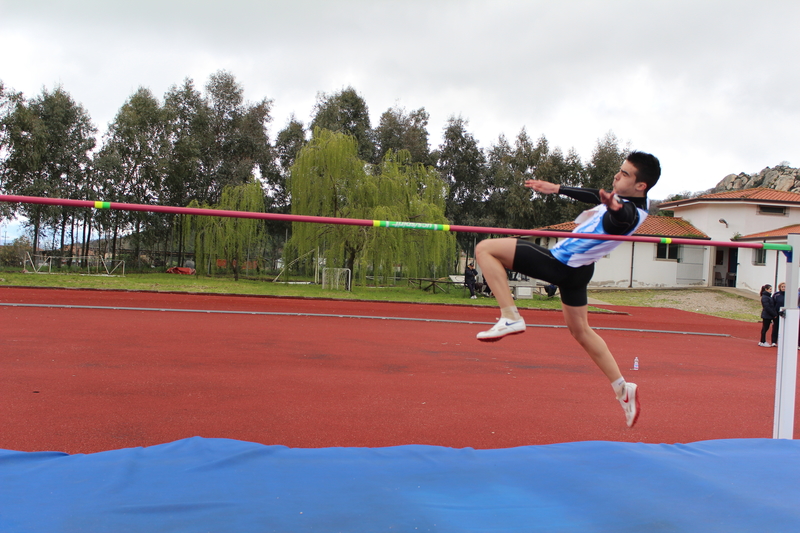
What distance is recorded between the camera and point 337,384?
5.54 m

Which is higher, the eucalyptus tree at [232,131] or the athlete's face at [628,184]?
the eucalyptus tree at [232,131]

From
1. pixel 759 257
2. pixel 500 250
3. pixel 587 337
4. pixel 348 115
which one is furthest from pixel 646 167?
pixel 348 115

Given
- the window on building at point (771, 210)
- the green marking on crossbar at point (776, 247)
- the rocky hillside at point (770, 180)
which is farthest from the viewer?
the rocky hillside at point (770, 180)

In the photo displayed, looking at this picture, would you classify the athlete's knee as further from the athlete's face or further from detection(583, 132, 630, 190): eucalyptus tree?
detection(583, 132, 630, 190): eucalyptus tree

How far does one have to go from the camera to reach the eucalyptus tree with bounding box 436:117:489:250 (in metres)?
34.1

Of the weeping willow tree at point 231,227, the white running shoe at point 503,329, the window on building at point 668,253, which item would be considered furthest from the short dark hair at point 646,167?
the window on building at point 668,253

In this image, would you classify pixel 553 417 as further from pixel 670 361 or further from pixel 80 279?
pixel 80 279

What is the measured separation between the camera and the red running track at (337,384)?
4133 mm

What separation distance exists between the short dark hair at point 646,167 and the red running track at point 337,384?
2264mm

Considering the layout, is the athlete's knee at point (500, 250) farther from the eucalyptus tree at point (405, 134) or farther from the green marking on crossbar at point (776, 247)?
the eucalyptus tree at point (405, 134)

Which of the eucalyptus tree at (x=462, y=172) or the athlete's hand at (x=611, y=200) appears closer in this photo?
the athlete's hand at (x=611, y=200)

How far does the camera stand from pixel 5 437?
3758 mm

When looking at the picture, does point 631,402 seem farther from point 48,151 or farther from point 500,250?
point 48,151

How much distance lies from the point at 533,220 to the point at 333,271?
65.8 feet
